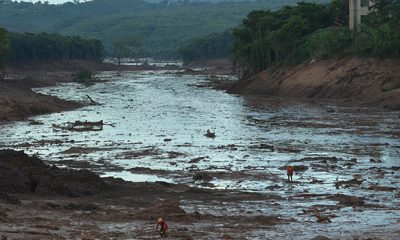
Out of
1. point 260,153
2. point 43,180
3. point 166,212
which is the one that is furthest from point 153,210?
point 260,153

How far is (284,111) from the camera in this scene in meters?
56.2

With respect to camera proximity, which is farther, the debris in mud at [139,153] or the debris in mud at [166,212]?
the debris in mud at [139,153]

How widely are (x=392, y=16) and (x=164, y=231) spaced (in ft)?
195

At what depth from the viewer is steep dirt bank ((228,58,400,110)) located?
59.2 meters

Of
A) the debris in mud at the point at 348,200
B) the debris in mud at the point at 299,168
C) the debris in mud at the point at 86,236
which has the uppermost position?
the debris in mud at the point at 86,236

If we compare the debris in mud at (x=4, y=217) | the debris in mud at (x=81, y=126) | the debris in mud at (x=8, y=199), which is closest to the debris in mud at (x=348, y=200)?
the debris in mud at (x=8, y=199)

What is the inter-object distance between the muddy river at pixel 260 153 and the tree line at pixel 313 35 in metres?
11.2

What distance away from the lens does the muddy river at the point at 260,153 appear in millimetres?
19234

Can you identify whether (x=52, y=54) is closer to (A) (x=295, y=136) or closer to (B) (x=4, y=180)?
(A) (x=295, y=136)

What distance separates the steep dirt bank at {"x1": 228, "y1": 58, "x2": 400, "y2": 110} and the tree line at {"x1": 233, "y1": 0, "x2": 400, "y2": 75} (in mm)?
1358

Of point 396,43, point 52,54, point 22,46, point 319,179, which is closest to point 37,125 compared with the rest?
point 319,179

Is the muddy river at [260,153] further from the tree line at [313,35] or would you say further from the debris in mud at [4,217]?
the tree line at [313,35]

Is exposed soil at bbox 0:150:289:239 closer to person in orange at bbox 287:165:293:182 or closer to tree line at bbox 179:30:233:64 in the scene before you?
person in orange at bbox 287:165:293:182

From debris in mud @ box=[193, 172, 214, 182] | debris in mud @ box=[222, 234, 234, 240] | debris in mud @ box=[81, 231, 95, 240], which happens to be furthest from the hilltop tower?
debris in mud @ box=[81, 231, 95, 240]
